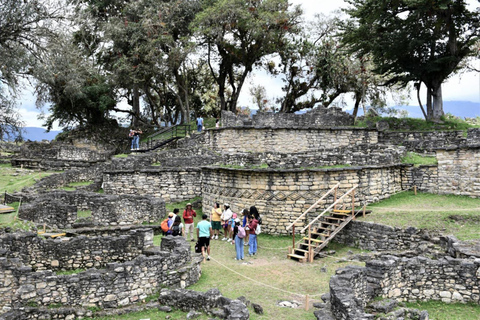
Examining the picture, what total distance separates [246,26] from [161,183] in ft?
49.6

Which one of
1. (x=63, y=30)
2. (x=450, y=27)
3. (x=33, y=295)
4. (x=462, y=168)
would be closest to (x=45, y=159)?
(x=63, y=30)

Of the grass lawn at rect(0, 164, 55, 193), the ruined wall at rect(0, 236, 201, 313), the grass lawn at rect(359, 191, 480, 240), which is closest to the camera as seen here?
the ruined wall at rect(0, 236, 201, 313)

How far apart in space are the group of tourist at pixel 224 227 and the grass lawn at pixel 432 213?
412cm

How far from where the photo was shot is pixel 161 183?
2161 cm

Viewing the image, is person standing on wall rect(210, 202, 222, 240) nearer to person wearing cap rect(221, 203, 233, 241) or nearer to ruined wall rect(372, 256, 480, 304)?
person wearing cap rect(221, 203, 233, 241)

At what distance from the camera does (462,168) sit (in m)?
16.3

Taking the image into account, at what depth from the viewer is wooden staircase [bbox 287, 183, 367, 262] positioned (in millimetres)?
13250

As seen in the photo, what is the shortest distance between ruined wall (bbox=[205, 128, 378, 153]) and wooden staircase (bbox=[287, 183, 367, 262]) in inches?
458

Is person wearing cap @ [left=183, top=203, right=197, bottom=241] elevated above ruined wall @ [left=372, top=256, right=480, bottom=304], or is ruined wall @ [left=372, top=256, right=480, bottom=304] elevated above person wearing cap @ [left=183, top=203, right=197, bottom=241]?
person wearing cap @ [left=183, top=203, right=197, bottom=241]

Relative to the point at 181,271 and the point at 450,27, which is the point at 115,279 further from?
the point at 450,27

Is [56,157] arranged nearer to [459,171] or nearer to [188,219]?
[188,219]

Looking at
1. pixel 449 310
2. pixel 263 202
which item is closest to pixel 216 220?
pixel 263 202

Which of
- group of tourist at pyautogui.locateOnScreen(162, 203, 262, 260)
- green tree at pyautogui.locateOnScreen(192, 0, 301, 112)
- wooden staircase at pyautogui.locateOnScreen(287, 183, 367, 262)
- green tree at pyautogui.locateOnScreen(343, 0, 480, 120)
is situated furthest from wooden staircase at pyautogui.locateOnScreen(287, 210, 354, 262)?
green tree at pyautogui.locateOnScreen(192, 0, 301, 112)

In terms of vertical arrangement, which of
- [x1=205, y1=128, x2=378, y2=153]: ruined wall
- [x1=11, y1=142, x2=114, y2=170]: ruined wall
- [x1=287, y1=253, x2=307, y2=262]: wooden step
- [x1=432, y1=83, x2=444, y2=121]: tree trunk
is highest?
[x1=432, y1=83, x2=444, y2=121]: tree trunk
